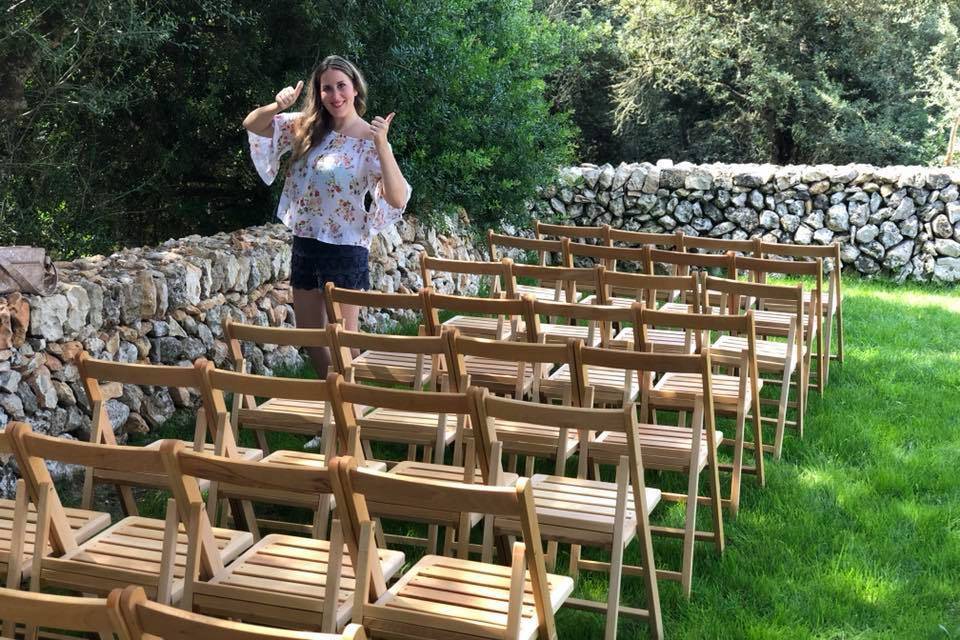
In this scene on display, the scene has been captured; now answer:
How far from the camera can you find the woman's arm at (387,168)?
491 centimetres

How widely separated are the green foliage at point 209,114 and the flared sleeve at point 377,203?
8.51 feet

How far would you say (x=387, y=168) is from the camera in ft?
16.4

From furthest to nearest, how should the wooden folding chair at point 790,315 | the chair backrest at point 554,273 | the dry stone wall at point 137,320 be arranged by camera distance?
the wooden folding chair at point 790,315 < the chair backrest at point 554,273 < the dry stone wall at point 137,320

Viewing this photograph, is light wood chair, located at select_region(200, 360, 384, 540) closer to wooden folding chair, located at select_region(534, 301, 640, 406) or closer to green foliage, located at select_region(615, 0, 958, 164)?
wooden folding chair, located at select_region(534, 301, 640, 406)

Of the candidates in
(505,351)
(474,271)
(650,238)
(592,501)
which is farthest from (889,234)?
(592,501)

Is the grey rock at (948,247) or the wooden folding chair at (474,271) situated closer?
the wooden folding chair at (474,271)

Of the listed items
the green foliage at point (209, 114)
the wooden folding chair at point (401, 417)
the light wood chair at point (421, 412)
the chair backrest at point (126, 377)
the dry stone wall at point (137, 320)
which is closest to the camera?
the light wood chair at point (421, 412)

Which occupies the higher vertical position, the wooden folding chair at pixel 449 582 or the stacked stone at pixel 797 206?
the stacked stone at pixel 797 206

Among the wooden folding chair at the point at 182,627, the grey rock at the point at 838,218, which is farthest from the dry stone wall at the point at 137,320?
the grey rock at the point at 838,218

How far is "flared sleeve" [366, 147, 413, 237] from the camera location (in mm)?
5223

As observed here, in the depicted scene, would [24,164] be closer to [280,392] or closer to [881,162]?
[280,392]

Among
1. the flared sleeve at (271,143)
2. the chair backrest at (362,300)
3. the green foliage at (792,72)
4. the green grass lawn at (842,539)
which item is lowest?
the green grass lawn at (842,539)

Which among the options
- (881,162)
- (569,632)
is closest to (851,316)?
(569,632)

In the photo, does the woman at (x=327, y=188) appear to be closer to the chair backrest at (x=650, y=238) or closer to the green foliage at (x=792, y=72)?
the chair backrest at (x=650, y=238)
